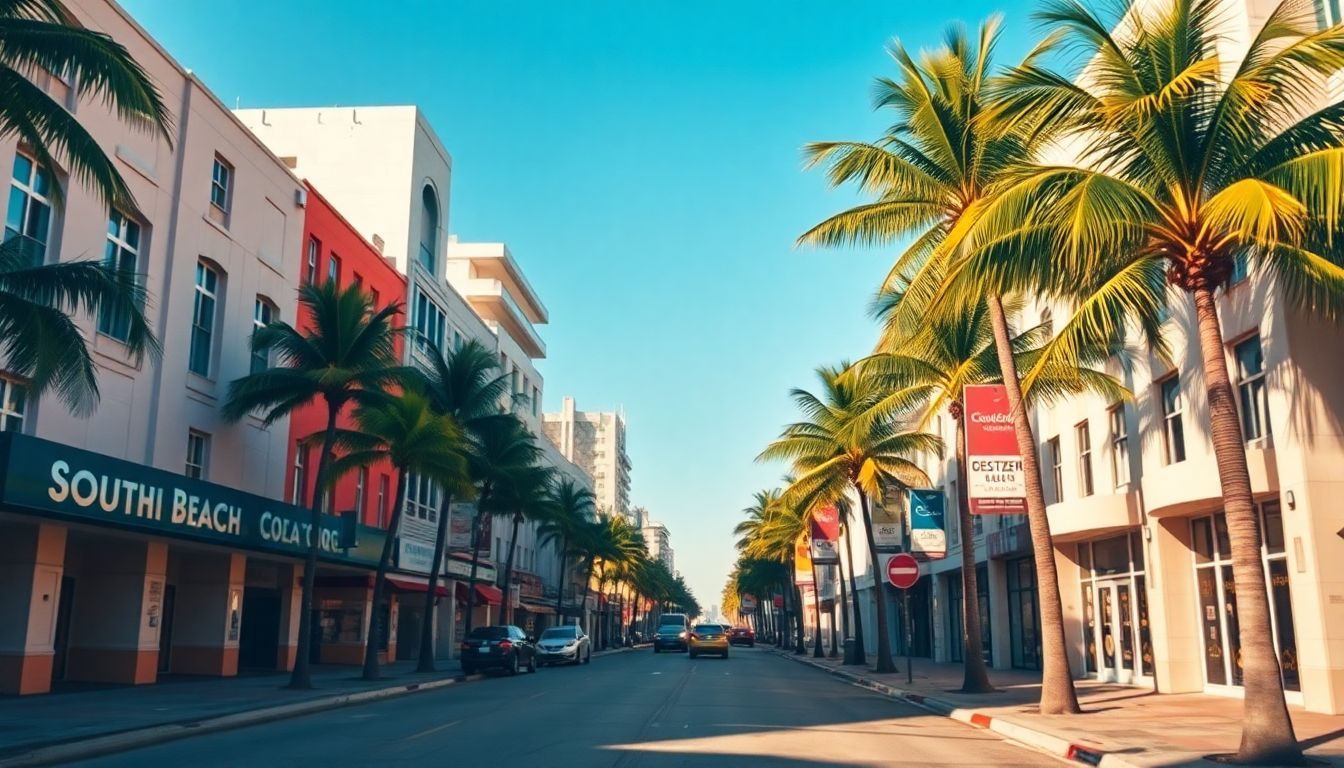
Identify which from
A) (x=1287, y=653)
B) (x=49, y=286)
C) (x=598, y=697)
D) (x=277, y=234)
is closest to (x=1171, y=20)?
(x=1287, y=653)

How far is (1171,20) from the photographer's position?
45.4 feet

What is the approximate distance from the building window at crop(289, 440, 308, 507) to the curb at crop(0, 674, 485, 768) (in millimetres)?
11108

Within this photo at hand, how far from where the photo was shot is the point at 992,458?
20359 millimetres

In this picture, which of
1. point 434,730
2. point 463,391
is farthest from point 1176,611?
point 463,391

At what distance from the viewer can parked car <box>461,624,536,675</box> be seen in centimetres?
3344

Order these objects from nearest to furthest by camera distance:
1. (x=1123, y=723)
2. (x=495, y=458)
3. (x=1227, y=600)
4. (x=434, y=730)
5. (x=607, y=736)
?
(x=607, y=736)
(x=434, y=730)
(x=1123, y=723)
(x=1227, y=600)
(x=495, y=458)

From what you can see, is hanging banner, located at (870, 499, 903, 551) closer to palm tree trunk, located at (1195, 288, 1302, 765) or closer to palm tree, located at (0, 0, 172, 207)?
palm tree trunk, located at (1195, 288, 1302, 765)

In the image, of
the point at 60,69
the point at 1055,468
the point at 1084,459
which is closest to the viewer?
the point at 60,69

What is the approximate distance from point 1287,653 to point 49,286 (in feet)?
65.2

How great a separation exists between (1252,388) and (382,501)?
101 feet

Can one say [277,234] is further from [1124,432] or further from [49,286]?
[1124,432]

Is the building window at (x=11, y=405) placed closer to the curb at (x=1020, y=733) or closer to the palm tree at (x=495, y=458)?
the palm tree at (x=495, y=458)

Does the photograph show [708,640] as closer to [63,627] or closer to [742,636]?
[742,636]

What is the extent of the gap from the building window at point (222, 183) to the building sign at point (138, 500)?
26.6 ft
